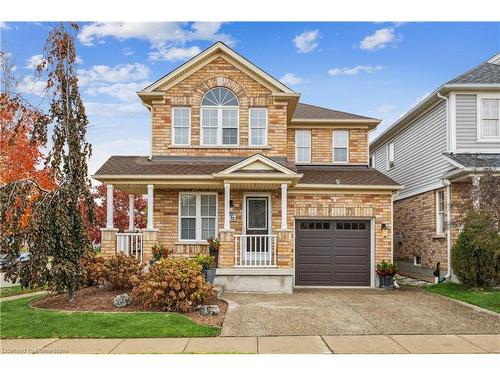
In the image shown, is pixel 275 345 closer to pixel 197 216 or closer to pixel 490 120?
pixel 197 216

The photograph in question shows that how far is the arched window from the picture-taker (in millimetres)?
16375

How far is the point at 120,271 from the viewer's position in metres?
12.8

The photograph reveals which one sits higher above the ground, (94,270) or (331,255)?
(331,255)

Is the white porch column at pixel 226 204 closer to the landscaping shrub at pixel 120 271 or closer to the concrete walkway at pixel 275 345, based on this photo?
the landscaping shrub at pixel 120 271

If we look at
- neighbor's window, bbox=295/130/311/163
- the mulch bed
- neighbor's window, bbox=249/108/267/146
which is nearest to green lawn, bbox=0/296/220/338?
the mulch bed

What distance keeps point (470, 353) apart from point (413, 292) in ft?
23.2

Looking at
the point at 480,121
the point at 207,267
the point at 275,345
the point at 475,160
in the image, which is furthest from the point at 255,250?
the point at 480,121

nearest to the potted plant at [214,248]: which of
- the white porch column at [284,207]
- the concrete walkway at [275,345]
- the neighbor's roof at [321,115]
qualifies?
the white porch column at [284,207]

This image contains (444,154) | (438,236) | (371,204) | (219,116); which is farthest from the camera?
(438,236)

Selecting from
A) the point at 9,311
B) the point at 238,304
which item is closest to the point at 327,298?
the point at 238,304

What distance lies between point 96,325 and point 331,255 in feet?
29.4

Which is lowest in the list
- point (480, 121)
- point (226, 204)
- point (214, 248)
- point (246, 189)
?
point (214, 248)

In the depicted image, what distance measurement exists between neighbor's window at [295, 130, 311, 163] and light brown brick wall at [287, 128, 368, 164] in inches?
4.5

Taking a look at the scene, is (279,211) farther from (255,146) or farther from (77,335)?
(77,335)
